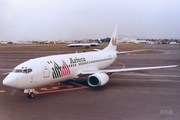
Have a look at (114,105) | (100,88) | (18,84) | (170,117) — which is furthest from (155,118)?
(18,84)

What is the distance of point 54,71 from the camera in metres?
19.1

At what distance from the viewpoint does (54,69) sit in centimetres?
1919

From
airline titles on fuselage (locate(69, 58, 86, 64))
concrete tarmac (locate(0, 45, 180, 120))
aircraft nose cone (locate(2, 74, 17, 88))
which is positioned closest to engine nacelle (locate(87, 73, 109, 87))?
concrete tarmac (locate(0, 45, 180, 120))

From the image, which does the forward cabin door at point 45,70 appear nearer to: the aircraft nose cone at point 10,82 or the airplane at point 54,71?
the airplane at point 54,71

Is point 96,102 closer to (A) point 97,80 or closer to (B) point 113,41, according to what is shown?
(A) point 97,80

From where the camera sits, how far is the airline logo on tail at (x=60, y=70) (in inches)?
757

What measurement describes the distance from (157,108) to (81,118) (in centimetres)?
582

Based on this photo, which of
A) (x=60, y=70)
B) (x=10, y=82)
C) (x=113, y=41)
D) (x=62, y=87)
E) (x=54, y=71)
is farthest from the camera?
(x=113, y=41)

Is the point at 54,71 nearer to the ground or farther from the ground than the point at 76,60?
nearer to the ground

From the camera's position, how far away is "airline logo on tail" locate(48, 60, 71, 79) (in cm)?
1923

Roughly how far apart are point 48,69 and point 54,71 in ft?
2.59

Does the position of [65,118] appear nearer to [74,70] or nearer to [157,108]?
[157,108]

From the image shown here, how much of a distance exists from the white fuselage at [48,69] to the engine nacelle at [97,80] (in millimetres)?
1982

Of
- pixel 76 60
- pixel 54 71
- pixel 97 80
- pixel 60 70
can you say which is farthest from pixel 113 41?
pixel 54 71
